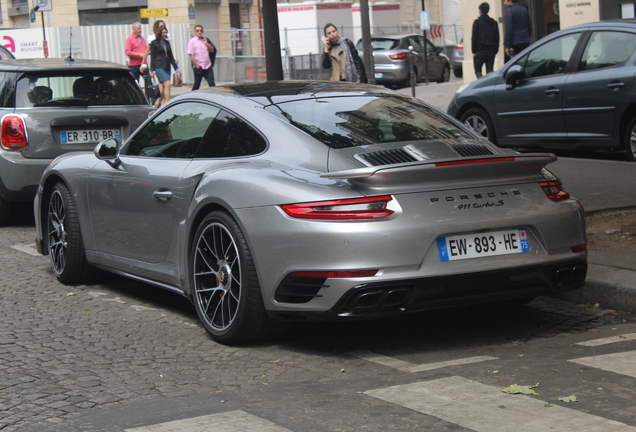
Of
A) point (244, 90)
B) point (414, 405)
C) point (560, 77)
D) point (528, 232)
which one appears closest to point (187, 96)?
point (244, 90)

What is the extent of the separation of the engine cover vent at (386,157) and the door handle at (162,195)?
1.30 metres

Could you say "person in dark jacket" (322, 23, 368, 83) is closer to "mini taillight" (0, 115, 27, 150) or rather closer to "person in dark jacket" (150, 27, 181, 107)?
"mini taillight" (0, 115, 27, 150)

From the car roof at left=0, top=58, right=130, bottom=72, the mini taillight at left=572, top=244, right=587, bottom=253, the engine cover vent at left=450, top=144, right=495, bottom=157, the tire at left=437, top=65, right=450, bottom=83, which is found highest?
the tire at left=437, top=65, right=450, bottom=83

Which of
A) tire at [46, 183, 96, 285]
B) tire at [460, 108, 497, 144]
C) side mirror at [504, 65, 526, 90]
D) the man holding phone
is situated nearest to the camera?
tire at [46, 183, 96, 285]

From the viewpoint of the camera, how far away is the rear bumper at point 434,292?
15.4ft

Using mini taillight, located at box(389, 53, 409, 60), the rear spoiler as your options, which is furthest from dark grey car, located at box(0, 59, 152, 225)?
mini taillight, located at box(389, 53, 409, 60)

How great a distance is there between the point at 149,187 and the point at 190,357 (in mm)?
1298

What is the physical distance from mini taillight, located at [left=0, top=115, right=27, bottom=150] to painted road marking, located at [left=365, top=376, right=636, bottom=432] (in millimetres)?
6077

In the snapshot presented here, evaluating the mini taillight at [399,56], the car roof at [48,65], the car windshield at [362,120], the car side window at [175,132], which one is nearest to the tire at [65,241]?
the car side window at [175,132]

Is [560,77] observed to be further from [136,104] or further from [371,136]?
[371,136]

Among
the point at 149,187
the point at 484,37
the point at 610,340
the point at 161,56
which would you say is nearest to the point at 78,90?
the point at 149,187

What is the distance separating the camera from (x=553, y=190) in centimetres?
520

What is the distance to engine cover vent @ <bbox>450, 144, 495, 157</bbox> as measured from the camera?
5191mm

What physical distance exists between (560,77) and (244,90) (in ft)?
21.2
